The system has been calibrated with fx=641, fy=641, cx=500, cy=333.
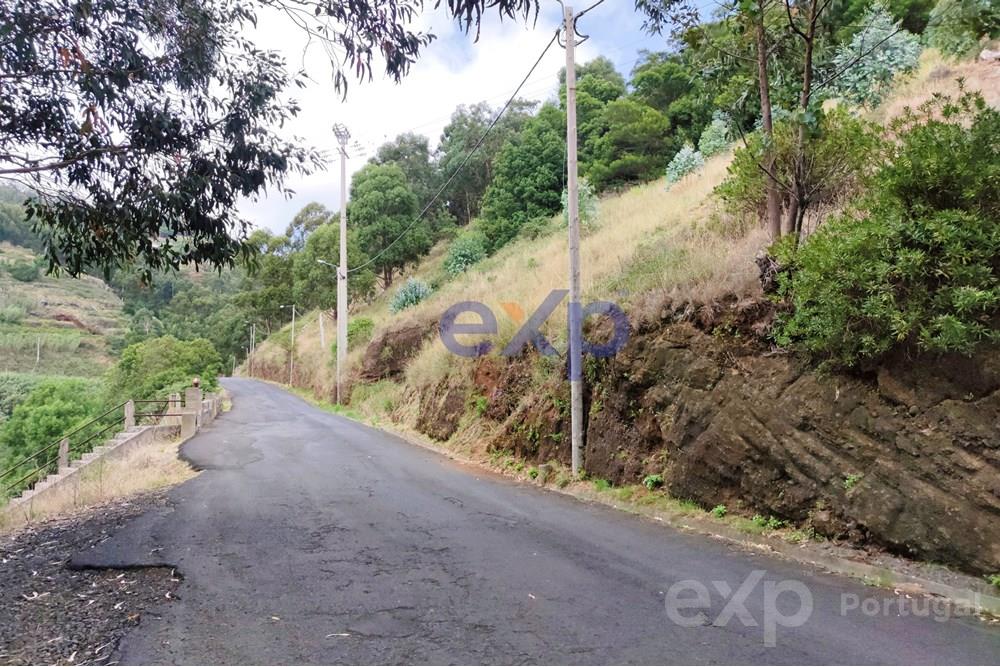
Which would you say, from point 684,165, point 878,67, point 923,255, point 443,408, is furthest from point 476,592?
point 684,165

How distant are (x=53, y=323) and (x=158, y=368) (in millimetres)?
50330

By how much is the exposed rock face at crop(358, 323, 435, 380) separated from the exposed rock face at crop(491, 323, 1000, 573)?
16.5m

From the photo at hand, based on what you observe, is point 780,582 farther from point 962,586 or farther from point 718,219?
point 718,219

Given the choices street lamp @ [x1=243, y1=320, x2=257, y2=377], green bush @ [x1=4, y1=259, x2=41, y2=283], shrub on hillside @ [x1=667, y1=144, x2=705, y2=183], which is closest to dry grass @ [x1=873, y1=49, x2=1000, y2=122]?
shrub on hillside @ [x1=667, y1=144, x2=705, y2=183]

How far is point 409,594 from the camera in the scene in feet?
17.2

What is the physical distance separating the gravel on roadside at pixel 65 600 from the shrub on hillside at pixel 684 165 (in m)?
22.3

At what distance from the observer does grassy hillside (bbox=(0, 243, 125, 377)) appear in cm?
6481

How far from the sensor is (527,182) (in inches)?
1489

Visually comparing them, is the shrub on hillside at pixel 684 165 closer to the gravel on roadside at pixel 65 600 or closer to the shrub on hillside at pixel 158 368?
the gravel on roadside at pixel 65 600

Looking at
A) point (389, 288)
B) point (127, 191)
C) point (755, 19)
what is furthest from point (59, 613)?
point (389, 288)

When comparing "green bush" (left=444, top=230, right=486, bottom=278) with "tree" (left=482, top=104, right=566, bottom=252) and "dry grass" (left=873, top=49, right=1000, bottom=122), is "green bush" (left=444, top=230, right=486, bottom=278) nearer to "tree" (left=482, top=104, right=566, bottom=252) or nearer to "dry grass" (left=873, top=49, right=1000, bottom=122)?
"tree" (left=482, top=104, right=566, bottom=252)

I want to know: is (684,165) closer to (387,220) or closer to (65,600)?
(65,600)

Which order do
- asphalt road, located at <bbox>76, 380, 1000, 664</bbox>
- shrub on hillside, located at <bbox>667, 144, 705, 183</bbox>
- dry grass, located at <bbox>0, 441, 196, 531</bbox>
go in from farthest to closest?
shrub on hillside, located at <bbox>667, 144, 705, 183</bbox>
dry grass, located at <bbox>0, 441, 196, 531</bbox>
asphalt road, located at <bbox>76, 380, 1000, 664</bbox>

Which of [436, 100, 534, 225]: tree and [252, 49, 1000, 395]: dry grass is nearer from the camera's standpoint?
[252, 49, 1000, 395]: dry grass
